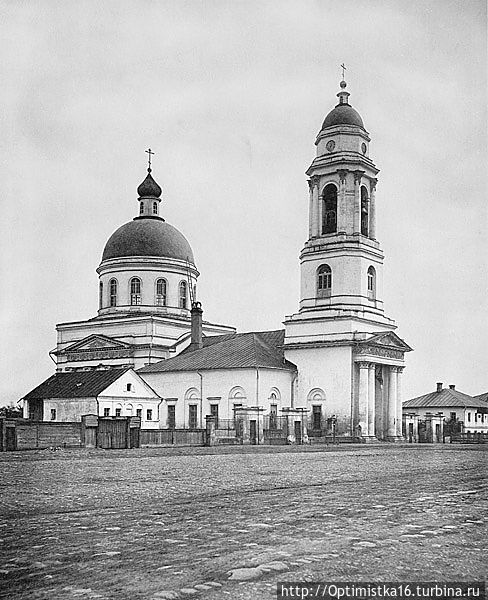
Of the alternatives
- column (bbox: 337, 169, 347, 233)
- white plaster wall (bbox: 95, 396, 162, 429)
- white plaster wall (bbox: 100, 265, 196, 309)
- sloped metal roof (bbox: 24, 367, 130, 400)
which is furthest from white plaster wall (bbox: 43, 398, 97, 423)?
column (bbox: 337, 169, 347, 233)

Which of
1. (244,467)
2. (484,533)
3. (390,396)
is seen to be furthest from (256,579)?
(390,396)

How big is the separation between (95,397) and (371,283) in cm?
1762

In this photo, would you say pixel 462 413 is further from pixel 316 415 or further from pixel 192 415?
pixel 192 415

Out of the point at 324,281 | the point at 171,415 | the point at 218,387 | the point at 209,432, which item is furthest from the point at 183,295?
the point at 209,432

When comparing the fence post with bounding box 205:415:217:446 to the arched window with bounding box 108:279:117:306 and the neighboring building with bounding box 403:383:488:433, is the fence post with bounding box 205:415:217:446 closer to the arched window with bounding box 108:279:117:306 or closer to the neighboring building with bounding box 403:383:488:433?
the arched window with bounding box 108:279:117:306

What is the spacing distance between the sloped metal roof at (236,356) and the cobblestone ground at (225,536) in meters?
37.0

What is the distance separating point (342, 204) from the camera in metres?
52.2

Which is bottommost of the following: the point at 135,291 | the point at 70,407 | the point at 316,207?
the point at 70,407

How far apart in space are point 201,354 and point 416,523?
1841 inches

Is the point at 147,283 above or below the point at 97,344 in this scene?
above

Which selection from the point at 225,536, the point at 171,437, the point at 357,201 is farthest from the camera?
the point at 357,201

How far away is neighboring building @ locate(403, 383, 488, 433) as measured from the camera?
225ft

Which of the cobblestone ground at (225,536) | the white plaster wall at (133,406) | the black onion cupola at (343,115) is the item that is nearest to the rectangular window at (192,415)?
the white plaster wall at (133,406)

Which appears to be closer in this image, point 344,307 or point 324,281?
point 344,307
